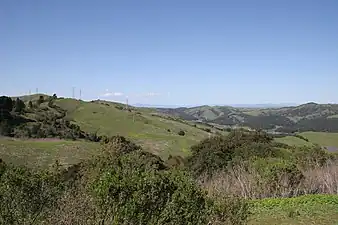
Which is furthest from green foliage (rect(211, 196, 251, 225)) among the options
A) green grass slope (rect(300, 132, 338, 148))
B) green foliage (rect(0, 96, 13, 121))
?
green grass slope (rect(300, 132, 338, 148))

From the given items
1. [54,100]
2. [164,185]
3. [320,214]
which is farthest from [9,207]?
[54,100]

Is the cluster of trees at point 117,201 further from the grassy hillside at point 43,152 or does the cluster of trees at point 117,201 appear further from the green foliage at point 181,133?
the green foliage at point 181,133

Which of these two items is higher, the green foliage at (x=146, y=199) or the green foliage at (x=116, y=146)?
the green foliage at (x=146, y=199)

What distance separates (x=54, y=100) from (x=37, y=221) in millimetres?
116543

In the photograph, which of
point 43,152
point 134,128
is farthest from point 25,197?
point 134,128

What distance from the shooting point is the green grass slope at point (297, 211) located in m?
16.4

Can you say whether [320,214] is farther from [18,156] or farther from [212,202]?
[18,156]

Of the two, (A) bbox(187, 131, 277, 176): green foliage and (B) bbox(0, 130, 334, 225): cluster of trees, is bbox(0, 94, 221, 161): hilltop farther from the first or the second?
(B) bbox(0, 130, 334, 225): cluster of trees

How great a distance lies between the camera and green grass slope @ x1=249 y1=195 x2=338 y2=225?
53.9 ft

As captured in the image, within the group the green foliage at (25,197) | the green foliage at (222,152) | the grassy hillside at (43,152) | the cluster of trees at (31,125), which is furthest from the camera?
the cluster of trees at (31,125)

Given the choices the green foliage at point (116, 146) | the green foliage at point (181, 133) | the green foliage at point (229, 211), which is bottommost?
the green foliage at point (181, 133)

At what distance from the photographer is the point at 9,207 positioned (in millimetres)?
6070

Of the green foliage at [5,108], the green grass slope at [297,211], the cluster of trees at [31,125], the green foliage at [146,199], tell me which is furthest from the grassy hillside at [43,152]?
the green foliage at [146,199]

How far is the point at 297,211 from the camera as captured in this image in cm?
1777
